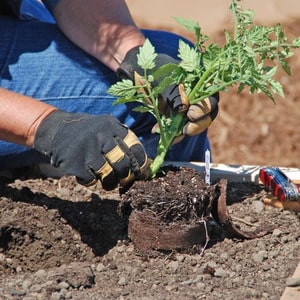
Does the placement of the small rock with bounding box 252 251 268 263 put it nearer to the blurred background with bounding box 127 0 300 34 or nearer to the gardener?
the gardener

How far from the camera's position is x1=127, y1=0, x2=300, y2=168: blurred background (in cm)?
489

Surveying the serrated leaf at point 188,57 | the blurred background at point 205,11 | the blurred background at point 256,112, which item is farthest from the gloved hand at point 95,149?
the blurred background at point 205,11

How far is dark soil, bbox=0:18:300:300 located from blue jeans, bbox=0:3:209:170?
25cm

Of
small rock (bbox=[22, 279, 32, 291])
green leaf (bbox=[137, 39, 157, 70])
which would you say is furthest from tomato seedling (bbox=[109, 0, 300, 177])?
small rock (bbox=[22, 279, 32, 291])

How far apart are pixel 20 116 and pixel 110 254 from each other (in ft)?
1.55

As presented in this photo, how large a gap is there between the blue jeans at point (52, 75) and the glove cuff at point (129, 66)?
187mm

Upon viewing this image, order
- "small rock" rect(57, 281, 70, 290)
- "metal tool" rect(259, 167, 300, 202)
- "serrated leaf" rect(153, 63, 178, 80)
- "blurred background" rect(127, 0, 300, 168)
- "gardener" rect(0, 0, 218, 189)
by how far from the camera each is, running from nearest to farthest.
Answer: "small rock" rect(57, 281, 70, 290)
"serrated leaf" rect(153, 63, 178, 80)
"metal tool" rect(259, 167, 300, 202)
"gardener" rect(0, 0, 218, 189)
"blurred background" rect(127, 0, 300, 168)

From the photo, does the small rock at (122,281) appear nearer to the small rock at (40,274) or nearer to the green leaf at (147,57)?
the small rock at (40,274)

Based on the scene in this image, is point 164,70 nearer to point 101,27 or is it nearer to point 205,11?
point 101,27

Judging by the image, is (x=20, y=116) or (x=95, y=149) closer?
(x=95, y=149)

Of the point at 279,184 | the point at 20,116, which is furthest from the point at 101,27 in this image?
the point at 279,184

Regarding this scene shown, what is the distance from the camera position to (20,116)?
260 centimetres

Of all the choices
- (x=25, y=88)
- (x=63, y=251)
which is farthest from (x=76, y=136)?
(x=25, y=88)

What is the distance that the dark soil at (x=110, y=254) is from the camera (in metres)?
2.38
